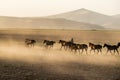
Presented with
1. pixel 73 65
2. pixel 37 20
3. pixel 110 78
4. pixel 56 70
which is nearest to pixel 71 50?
pixel 73 65

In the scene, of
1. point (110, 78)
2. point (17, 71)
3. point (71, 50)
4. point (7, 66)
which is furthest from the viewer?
point (71, 50)

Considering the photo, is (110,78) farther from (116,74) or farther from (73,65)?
(73,65)

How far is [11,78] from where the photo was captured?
14.6 m

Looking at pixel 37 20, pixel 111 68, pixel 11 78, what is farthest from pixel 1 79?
pixel 37 20

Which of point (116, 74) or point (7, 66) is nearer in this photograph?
point (116, 74)

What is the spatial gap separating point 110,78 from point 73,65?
4.49 metres

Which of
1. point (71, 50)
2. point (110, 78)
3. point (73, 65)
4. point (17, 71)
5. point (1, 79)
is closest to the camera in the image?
point (1, 79)

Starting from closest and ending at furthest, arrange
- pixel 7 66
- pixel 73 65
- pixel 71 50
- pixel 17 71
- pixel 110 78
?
1. pixel 110 78
2. pixel 17 71
3. pixel 7 66
4. pixel 73 65
5. pixel 71 50

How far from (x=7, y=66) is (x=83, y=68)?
4.86 metres

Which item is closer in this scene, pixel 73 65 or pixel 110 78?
pixel 110 78

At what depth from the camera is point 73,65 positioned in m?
19.4

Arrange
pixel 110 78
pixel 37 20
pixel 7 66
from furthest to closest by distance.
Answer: pixel 37 20 → pixel 7 66 → pixel 110 78

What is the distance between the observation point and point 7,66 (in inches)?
709

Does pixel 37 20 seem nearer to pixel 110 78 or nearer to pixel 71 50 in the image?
pixel 71 50
